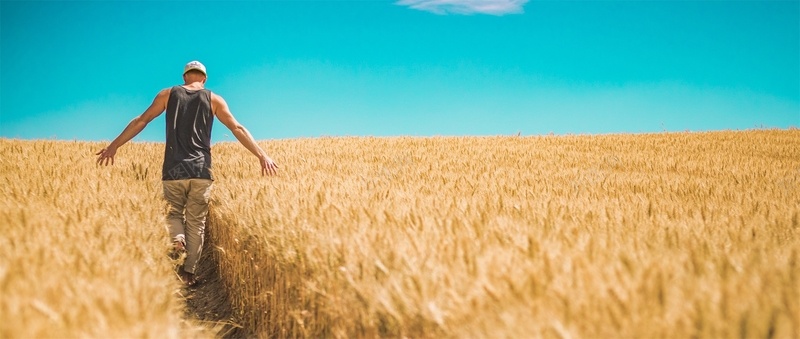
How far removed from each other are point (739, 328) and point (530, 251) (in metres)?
0.79

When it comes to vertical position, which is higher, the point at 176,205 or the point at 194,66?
the point at 194,66

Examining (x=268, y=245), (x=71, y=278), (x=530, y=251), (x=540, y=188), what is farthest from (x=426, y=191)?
(x=71, y=278)

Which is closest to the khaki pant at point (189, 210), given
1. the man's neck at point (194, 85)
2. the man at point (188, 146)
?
the man at point (188, 146)

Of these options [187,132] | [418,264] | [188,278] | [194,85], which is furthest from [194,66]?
[418,264]

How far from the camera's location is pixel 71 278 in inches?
78.6

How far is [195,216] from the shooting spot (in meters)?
5.25

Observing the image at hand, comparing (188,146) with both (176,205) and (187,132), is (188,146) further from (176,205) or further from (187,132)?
(176,205)

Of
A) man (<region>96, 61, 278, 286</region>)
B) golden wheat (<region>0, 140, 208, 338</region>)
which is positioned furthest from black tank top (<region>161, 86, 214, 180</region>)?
golden wheat (<region>0, 140, 208, 338</region>)

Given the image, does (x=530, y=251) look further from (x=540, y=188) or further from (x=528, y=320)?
(x=540, y=188)

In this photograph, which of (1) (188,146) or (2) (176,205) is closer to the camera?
(1) (188,146)

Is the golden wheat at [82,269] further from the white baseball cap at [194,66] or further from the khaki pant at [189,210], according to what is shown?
the white baseball cap at [194,66]

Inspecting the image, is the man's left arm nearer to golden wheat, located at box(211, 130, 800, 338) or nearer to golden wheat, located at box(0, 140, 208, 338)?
golden wheat, located at box(0, 140, 208, 338)

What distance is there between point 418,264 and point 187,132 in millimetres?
3679

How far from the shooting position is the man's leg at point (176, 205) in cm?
511
